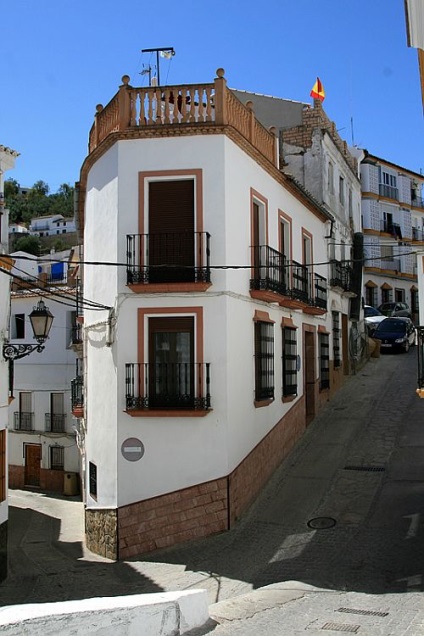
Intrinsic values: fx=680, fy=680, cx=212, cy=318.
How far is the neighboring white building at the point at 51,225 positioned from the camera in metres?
97.3

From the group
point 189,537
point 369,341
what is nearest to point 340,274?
point 369,341

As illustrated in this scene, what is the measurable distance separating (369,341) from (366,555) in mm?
18341

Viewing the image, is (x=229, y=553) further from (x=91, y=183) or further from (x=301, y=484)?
(x=91, y=183)

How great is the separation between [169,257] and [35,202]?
363 ft

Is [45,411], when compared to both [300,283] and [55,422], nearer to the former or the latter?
[55,422]

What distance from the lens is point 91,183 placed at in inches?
605

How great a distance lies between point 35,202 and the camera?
118000mm

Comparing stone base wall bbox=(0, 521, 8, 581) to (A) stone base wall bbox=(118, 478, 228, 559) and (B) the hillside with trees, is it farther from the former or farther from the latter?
(B) the hillside with trees

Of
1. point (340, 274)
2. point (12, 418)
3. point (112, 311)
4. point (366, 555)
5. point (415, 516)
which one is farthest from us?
point (12, 418)

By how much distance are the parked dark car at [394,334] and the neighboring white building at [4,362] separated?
20127mm

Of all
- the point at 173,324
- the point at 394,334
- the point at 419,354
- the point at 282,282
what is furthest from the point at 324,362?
the point at 419,354

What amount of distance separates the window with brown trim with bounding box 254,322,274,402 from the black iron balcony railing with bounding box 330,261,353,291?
7.01 m

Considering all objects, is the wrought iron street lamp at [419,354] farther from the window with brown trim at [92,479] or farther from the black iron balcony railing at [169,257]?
the window with brown trim at [92,479]

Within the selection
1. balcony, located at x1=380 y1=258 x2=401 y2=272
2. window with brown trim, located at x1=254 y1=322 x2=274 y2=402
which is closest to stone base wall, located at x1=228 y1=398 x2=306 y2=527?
window with brown trim, located at x1=254 y1=322 x2=274 y2=402
